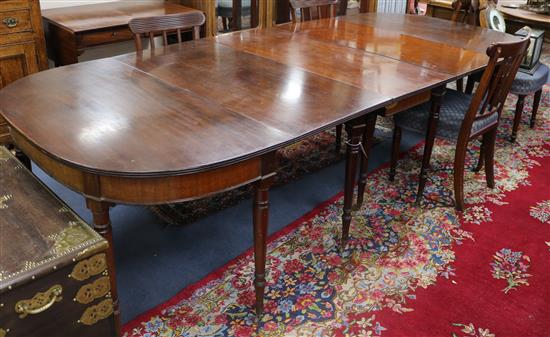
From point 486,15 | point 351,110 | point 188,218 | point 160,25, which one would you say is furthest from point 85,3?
point 486,15

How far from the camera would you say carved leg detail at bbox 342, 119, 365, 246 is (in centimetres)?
194

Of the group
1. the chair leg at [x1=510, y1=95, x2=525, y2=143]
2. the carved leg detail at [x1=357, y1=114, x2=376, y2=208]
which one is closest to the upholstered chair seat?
the chair leg at [x1=510, y1=95, x2=525, y2=143]

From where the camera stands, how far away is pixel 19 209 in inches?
58.3

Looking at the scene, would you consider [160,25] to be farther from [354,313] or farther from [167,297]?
[354,313]

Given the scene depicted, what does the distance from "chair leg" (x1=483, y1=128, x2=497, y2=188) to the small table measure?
2.07 meters

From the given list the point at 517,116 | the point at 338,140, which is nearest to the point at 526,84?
the point at 517,116

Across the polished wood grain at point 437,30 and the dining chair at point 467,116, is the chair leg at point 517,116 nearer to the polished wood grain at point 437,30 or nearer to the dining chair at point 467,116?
the polished wood grain at point 437,30

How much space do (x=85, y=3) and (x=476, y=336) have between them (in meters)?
3.04

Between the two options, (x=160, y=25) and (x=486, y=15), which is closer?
(x=160, y=25)

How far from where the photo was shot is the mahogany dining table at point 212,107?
138cm

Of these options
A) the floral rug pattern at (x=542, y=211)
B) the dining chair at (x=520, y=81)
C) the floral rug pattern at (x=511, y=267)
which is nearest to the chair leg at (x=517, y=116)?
the dining chair at (x=520, y=81)

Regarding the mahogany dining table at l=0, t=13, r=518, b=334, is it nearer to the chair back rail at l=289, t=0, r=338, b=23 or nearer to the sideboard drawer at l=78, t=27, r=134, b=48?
the chair back rail at l=289, t=0, r=338, b=23

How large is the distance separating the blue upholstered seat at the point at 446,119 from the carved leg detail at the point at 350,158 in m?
0.59

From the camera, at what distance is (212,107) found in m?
1.70
